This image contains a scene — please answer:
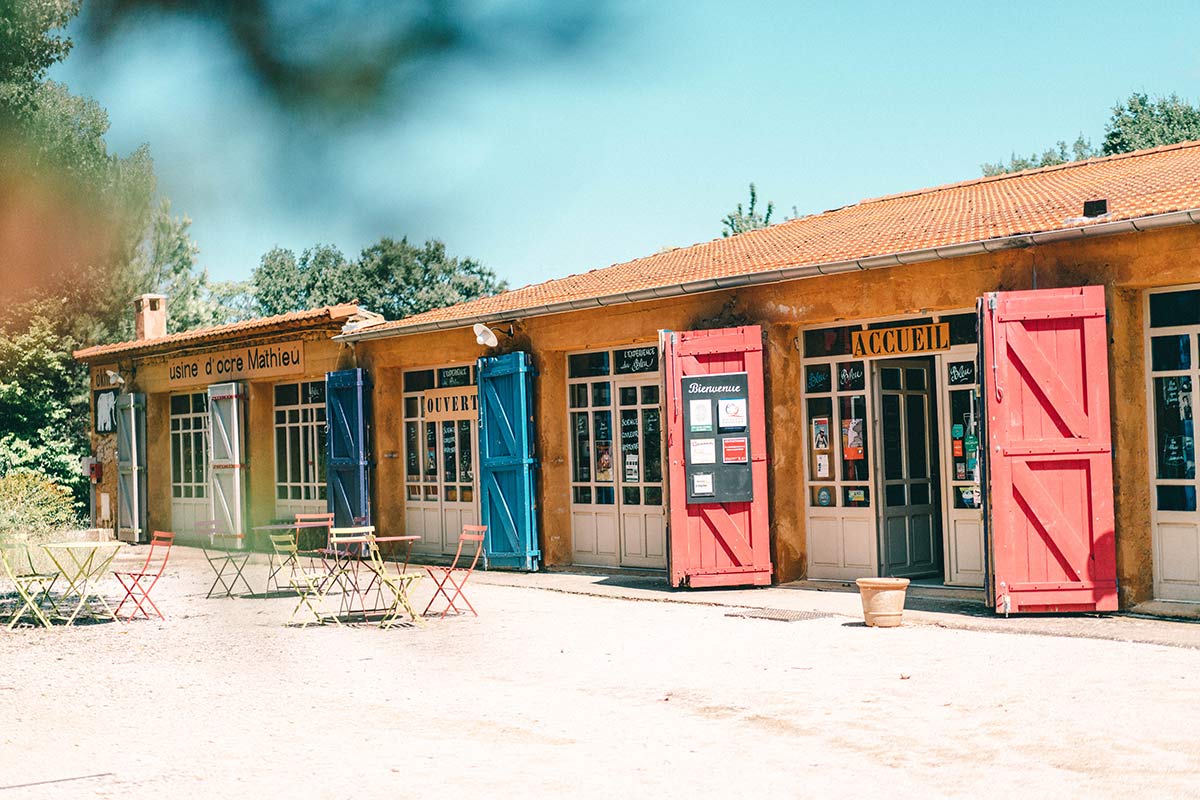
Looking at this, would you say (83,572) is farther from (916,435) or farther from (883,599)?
(916,435)

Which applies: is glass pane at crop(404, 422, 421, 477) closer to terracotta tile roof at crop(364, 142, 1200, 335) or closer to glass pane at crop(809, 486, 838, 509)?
terracotta tile roof at crop(364, 142, 1200, 335)

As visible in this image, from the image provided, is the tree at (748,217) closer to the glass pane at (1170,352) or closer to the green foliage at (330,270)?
the glass pane at (1170,352)

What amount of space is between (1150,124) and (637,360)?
24.8m

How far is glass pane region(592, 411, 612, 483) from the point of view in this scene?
47.3ft

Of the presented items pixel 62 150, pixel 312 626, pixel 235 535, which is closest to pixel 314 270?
pixel 62 150

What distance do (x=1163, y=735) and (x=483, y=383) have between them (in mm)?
10242

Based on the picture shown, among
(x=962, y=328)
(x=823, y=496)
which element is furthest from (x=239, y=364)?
(x=962, y=328)

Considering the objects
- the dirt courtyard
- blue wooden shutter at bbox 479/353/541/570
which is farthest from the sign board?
the dirt courtyard

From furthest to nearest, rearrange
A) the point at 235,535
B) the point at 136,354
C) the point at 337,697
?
the point at 136,354
the point at 235,535
the point at 337,697

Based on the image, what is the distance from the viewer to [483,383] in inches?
593

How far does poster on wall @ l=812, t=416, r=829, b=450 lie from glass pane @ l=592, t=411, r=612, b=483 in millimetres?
2801

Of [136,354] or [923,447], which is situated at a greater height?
[136,354]

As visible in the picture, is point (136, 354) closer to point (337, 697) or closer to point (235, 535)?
point (235, 535)

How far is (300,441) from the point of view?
761 inches
